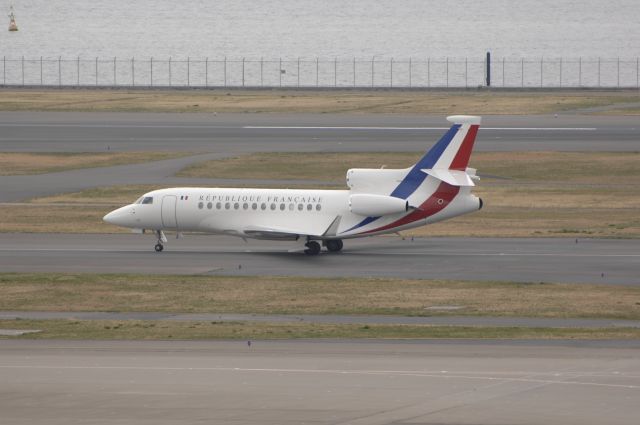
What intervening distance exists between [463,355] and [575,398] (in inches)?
263

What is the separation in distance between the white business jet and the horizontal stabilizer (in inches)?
1.9

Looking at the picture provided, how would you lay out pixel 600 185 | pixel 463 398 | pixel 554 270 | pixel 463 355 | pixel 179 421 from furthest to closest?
pixel 600 185
pixel 554 270
pixel 463 355
pixel 463 398
pixel 179 421

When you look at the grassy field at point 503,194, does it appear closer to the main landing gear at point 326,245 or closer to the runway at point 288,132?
the runway at point 288,132

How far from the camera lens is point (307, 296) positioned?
5406 cm

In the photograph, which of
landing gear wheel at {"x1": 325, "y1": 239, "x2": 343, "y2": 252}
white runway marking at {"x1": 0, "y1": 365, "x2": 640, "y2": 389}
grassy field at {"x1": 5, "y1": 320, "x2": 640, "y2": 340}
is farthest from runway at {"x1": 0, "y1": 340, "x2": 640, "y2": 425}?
landing gear wheel at {"x1": 325, "y1": 239, "x2": 343, "y2": 252}

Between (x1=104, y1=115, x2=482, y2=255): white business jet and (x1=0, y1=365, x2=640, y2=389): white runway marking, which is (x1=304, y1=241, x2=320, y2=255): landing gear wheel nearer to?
(x1=104, y1=115, x2=482, y2=255): white business jet

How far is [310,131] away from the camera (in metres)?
115

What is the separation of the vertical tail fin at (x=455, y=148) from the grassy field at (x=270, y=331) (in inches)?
758

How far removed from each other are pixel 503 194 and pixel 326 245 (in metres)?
23.8

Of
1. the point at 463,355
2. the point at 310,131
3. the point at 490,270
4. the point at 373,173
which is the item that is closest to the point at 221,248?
the point at 373,173

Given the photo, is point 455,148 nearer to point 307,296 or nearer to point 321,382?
point 307,296

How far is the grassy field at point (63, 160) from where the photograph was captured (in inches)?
3888

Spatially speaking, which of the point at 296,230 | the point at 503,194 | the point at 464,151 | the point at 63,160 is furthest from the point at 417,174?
the point at 63,160

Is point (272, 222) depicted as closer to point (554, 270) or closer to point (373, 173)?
point (373, 173)
